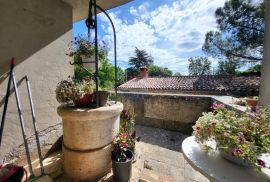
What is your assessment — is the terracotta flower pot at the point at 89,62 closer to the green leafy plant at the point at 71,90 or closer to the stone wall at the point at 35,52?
the green leafy plant at the point at 71,90

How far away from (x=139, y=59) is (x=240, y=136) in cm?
3019

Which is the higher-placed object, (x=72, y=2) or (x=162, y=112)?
(x=72, y=2)

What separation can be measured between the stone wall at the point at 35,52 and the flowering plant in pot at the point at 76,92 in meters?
0.59

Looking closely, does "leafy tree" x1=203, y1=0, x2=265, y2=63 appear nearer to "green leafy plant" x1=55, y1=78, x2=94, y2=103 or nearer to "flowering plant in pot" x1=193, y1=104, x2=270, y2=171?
"flowering plant in pot" x1=193, y1=104, x2=270, y2=171

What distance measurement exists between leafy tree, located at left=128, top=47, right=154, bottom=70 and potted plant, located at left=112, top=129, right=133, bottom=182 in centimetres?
2858

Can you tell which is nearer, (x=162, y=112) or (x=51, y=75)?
(x=51, y=75)

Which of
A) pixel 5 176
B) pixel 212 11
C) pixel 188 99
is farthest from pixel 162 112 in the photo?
pixel 212 11

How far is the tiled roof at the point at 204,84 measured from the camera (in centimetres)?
936

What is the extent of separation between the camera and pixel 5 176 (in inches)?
42.3

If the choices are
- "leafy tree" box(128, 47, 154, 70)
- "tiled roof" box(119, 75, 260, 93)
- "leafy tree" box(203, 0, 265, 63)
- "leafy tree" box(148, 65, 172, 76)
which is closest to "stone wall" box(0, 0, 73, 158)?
"tiled roof" box(119, 75, 260, 93)

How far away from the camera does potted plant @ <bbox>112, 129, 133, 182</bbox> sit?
1574 millimetres

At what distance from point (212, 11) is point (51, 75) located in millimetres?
11034

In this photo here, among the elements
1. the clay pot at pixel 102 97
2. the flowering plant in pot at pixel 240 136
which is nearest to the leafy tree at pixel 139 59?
the clay pot at pixel 102 97

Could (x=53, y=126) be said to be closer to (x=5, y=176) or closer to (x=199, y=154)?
(x=5, y=176)
